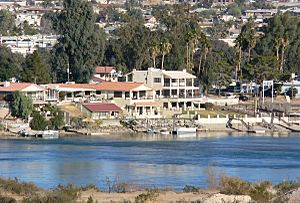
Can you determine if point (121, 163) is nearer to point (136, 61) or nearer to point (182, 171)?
point (182, 171)

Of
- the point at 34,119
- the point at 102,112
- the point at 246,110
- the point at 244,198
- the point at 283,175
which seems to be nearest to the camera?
the point at 244,198

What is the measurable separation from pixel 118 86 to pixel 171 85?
→ 3711 millimetres

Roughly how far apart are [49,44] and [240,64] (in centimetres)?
2591

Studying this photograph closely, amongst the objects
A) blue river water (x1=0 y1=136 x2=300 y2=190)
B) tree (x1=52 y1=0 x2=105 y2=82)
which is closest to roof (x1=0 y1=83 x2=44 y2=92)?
blue river water (x1=0 y1=136 x2=300 y2=190)

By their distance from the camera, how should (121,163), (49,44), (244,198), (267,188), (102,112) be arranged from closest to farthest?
(244,198) < (267,188) < (121,163) < (102,112) < (49,44)

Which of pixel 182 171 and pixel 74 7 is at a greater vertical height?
pixel 74 7

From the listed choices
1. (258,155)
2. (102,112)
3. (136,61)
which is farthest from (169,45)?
(258,155)

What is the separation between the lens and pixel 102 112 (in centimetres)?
5566

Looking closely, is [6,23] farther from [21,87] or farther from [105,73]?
[21,87]

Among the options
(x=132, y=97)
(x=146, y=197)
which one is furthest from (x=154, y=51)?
(x=146, y=197)

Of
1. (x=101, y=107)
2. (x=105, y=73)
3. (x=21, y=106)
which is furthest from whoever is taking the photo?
(x=105, y=73)

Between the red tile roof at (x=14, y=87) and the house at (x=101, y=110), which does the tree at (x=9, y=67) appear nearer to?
the red tile roof at (x=14, y=87)

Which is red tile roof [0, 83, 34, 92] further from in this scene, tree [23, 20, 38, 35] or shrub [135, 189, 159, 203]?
tree [23, 20, 38, 35]

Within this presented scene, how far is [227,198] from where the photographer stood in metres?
24.6
